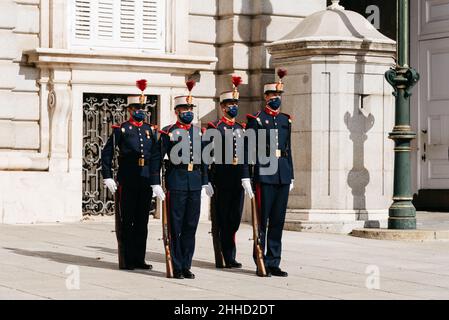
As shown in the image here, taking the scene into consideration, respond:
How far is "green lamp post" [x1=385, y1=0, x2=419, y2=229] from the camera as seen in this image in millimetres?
17891

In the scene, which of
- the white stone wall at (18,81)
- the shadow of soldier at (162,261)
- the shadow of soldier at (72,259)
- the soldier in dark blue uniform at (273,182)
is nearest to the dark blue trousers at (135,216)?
the shadow of soldier at (72,259)

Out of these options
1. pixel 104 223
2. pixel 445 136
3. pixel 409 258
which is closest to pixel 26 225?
pixel 104 223

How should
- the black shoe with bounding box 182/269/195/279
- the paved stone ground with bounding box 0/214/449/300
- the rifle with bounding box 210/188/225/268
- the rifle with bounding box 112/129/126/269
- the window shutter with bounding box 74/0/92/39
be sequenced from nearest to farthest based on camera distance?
the paved stone ground with bounding box 0/214/449/300, the black shoe with bounding box 182/269/195/279, the rifle with bounding box 112/129/126/269, the rifle with bounding box 210/188/225/268, the window shutter with bounding box 74/0/92/39

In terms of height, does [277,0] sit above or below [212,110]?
above

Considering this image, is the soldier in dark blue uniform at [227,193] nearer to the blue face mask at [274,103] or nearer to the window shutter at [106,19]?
the blue face mask at [274,103]

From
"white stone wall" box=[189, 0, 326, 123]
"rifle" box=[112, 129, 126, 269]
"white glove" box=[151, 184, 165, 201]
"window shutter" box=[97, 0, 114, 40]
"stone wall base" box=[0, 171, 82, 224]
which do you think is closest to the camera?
"white glove" box=[151, 184, 165, 201]

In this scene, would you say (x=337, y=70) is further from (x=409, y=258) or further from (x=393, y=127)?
(x=409, y=258)

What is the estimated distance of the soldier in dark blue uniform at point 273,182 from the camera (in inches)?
519

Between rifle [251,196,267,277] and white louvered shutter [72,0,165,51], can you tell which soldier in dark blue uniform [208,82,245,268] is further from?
white louvered shutter [72,0,165,51]

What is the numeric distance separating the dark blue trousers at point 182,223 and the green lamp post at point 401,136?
569cm

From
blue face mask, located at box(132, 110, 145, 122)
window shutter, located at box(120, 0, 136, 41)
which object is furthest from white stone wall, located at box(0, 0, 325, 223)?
blue face mask, located at box(132, 110, 145, 122)

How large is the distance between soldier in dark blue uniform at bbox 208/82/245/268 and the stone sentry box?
5079 millimetres
